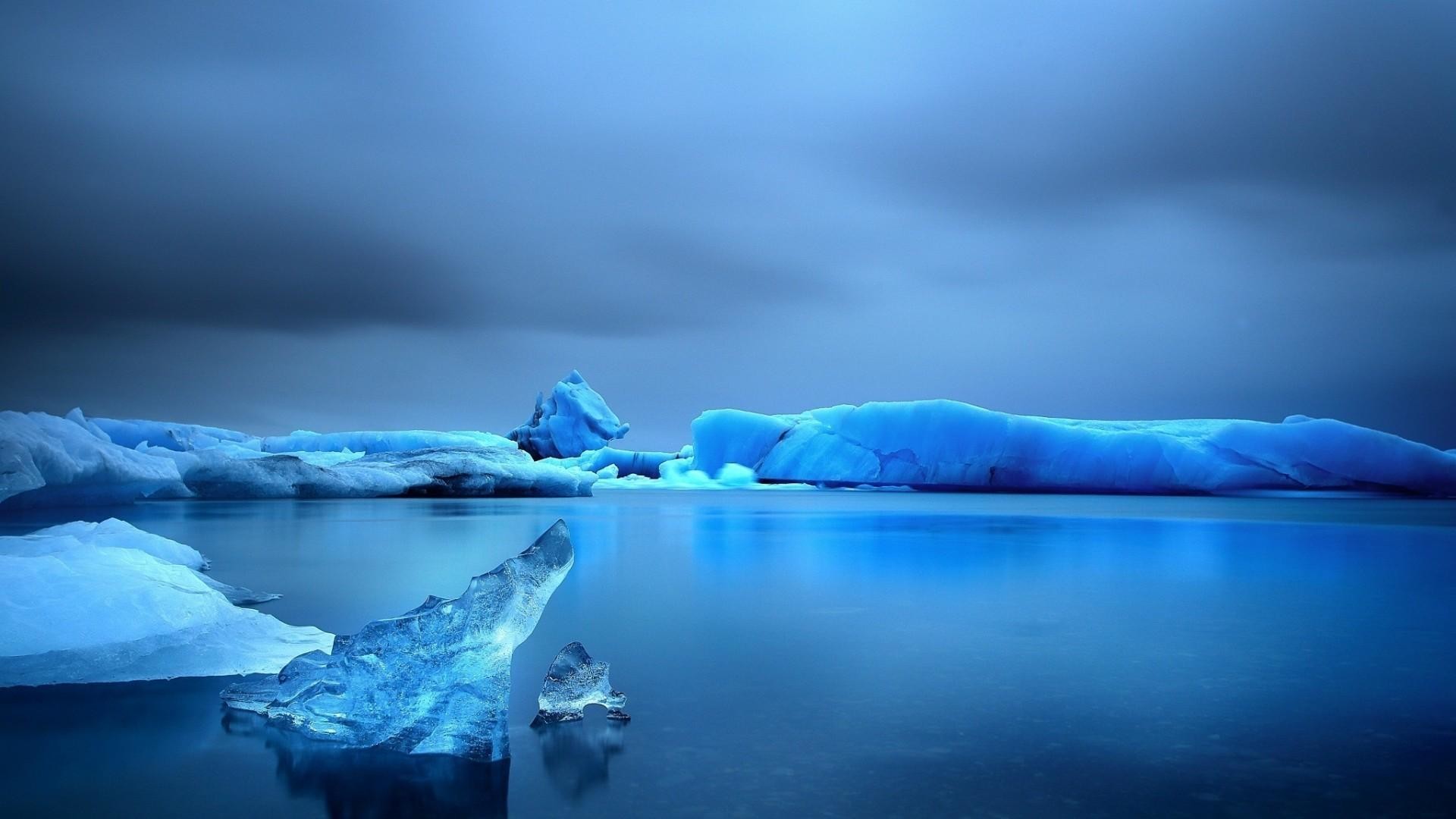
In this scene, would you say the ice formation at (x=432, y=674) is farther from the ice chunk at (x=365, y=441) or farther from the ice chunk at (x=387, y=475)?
the ice chunk at (x=365, y=441)

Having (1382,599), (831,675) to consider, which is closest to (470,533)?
(831,675)

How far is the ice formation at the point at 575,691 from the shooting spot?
2.02 m

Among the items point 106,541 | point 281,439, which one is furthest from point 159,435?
point 106,541

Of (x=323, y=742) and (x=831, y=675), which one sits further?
(x=831, y=675)

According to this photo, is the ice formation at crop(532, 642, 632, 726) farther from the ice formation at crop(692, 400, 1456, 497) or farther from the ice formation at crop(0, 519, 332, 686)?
the ice formation at crop(692, 400, 1456, 497)

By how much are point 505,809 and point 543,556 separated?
645mm

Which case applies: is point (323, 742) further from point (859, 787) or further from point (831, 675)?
point (831, 675)

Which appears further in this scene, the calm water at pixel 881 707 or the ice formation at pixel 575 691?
the ice formation at pixel 575 691

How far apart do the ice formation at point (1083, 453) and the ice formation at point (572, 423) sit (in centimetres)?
843

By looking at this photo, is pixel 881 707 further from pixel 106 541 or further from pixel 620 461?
pixel 620 461

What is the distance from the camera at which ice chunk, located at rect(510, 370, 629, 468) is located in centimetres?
3022

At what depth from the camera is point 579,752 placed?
5.88 ft

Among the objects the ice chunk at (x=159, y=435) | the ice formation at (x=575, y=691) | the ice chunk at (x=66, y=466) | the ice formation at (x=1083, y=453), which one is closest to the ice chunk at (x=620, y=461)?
the ice formation at (x=1083, y=453)

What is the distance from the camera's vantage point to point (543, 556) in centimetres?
205
